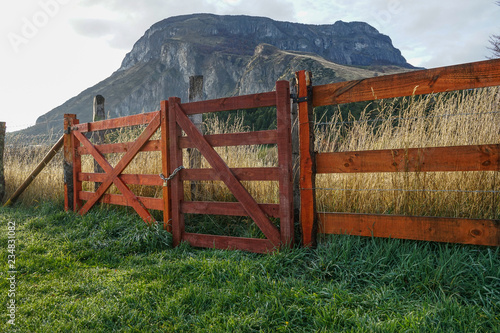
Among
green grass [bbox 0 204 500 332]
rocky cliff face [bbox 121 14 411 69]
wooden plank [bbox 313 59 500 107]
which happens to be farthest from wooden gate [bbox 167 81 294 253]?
rocky cliff face [bbox 121 14 411 69]

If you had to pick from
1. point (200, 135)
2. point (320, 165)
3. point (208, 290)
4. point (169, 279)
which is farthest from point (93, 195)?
point (320, 165)

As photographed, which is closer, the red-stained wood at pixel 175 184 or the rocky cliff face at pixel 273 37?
the red-stained wood at pixel 175 184

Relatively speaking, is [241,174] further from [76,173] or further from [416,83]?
[76,173]

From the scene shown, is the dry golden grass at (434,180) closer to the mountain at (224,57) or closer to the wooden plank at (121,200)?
the wooden plank at (121,200)

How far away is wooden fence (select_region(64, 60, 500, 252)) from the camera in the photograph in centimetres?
286

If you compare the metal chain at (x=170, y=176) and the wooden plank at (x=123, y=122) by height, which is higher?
the wooden plank at (x=123, y=122)

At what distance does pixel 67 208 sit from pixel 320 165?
536 cm

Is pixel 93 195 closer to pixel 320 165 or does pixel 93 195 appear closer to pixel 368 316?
pixel 320 165

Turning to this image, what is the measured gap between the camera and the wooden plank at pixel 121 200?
189 inches

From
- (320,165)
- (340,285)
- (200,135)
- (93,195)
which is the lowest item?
(340,285)

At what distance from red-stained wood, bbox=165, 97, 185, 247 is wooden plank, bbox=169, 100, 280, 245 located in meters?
0.10

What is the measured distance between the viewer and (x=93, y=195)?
5883 millimetres

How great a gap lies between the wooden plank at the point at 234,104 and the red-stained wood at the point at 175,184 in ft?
0.77

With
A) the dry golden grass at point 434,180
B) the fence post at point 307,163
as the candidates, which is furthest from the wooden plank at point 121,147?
the dry golden grass at point 434,180
